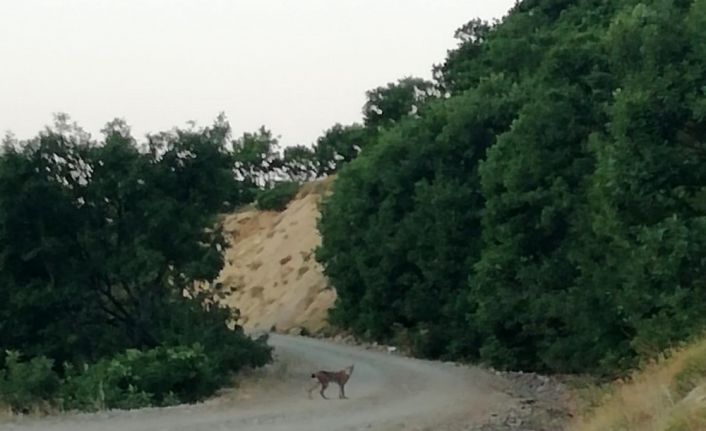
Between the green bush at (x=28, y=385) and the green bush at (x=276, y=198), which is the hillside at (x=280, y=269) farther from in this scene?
the green bush at (x=28, y=385)

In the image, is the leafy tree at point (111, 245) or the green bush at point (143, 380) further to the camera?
the leafy tree at point (111, 245)

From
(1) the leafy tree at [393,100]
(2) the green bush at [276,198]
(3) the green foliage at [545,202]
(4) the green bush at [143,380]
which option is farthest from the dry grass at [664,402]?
(2) the green bush at [276,198]

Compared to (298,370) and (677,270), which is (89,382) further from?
(677,270)

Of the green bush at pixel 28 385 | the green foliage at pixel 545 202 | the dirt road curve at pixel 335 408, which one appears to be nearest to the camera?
the dirt road curve at pixel 335 408

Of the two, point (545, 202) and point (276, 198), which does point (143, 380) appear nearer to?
point (545, 202)

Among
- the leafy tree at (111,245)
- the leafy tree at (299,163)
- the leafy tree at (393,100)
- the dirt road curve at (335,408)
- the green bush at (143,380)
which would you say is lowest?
the dirt road curve at (335,408)

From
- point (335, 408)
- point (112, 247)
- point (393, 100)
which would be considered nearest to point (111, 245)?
point (112, 247)

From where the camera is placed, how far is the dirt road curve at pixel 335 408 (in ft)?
62.5

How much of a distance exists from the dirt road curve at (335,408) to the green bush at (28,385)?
327 cm

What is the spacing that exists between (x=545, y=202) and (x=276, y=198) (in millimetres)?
60143

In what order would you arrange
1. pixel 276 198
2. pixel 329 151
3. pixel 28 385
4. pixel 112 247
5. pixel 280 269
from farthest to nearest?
pixel 329 151 < pixel 276 198 < pixel 280 269 < pixel 112 247 < pixel 28 385

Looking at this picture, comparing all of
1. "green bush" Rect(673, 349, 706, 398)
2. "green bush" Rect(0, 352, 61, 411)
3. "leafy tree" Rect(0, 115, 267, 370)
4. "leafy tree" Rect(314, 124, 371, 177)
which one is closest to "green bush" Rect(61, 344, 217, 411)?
"green bush" Rect(0, 352, 61, 411)

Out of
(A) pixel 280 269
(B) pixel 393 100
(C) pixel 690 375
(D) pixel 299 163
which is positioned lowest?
(C) pixel 690 375

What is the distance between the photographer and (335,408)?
2109 cm
